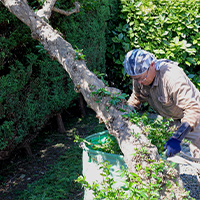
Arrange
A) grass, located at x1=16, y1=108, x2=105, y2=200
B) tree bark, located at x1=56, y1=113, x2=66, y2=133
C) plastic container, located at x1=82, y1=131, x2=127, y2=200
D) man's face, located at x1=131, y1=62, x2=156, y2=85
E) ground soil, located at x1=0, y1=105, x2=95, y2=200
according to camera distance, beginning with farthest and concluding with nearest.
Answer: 1. tree bark, located at x1=56, y1=113, x2=66, y2=133
2. ground soil, located at x1=0, y1=105, x2=95, y2=200
3. grass, located at x1=16, y1=108, x2=105, y2=200
4. man's face, located at x1=131, y1=62, x2=156, y2=85
5. plastic container, located at x1=82, y1=131, x2=127, y2=200

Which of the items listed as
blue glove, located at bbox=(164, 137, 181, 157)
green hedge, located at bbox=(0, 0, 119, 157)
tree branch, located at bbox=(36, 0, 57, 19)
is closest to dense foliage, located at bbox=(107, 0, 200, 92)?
green hedge, located at bbox=(0, 0, 119, 157)

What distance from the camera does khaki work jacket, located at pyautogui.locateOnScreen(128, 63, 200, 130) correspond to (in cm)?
209

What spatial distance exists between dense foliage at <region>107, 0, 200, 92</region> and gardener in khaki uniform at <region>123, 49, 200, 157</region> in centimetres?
303

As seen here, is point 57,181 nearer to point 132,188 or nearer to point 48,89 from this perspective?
point 48,89

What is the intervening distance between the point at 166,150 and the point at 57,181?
192 cm

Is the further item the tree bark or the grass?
the tree bark

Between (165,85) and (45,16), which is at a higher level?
(45,16)

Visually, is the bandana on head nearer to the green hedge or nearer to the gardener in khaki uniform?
the gardener in khaki uniform

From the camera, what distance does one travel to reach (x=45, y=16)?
2.75m

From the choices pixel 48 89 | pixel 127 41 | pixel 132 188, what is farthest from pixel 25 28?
pixel 127 41

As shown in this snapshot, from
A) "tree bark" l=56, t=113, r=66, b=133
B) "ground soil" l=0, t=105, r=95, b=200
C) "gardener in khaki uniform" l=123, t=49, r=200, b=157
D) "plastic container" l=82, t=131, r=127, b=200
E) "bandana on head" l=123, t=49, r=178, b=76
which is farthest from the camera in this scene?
"tree bark" l=56, t=113, r=66, b=133

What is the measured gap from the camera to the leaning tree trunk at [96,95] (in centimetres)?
168

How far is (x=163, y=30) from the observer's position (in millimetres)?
5297

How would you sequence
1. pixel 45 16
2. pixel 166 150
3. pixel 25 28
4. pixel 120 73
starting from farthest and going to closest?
1. pixel 120 73
2. pixel 25 28
3. pixel 45 16
4. pixel 166 150
